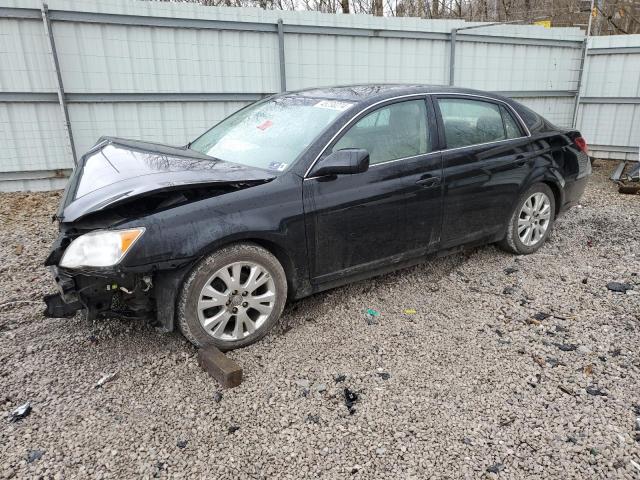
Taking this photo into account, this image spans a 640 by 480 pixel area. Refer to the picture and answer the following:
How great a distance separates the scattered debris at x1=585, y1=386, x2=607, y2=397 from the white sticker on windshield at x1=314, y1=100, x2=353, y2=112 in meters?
2.41

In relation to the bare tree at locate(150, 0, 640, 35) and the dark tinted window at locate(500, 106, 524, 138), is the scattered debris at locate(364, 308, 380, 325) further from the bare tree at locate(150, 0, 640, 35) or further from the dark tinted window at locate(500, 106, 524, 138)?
the bare tree at locate(150, 0, 640, 35)

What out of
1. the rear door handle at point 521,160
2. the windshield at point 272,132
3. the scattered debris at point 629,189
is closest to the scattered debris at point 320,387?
the windshield at point 272,132

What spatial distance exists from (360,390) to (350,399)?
0.11m

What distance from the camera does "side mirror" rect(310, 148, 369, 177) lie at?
10.7ft

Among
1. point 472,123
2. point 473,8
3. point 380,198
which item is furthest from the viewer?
point 473,8

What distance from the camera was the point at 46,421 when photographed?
2615 millimetres

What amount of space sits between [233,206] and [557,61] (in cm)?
994

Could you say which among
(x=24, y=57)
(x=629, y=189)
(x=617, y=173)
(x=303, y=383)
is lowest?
(x=617, y=173)

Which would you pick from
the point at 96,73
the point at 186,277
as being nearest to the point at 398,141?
the point at 186,277

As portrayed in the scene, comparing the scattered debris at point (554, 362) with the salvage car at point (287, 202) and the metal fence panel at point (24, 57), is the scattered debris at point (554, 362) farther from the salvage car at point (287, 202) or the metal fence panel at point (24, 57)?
the metal fence panel at point (24, 57)

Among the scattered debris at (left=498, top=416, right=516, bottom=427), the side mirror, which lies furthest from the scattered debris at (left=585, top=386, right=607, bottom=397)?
the side mirror

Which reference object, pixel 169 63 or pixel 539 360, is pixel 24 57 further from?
pixel 539 360

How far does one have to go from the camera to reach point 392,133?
3793mm

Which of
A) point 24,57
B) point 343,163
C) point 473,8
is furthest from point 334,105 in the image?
point 473,8
